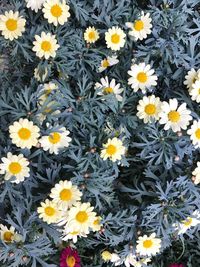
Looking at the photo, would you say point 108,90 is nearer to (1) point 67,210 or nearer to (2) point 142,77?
(2) point 142,77

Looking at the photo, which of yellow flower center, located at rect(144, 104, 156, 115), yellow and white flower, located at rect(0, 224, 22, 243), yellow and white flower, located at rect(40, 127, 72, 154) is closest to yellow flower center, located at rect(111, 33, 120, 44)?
yellow flower center, located at rect(144, 104, 156, 115)

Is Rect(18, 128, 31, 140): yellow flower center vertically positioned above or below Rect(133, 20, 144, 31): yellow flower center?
below

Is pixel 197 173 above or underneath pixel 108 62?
underneath

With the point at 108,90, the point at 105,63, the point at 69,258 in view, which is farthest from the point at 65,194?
the point at 105,63

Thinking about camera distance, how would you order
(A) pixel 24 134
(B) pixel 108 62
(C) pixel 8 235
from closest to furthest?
(A) pixel 24 134 → (C) pixel 8 235 → (B) pixel 108 62

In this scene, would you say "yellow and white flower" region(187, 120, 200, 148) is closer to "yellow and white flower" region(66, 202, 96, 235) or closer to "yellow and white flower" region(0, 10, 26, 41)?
"yellow and white flower" region(66, 202, 96, 235)

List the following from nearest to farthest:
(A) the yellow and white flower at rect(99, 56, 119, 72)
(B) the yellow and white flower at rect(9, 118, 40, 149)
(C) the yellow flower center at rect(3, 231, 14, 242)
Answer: (B) the yellow and white flower at rect(9, 118, 40, 149) < (C) the yellow flower center at rect(3, 231, 14, 242) < (A) the yellow and white flower at rect(99, 56, 119, 72)
